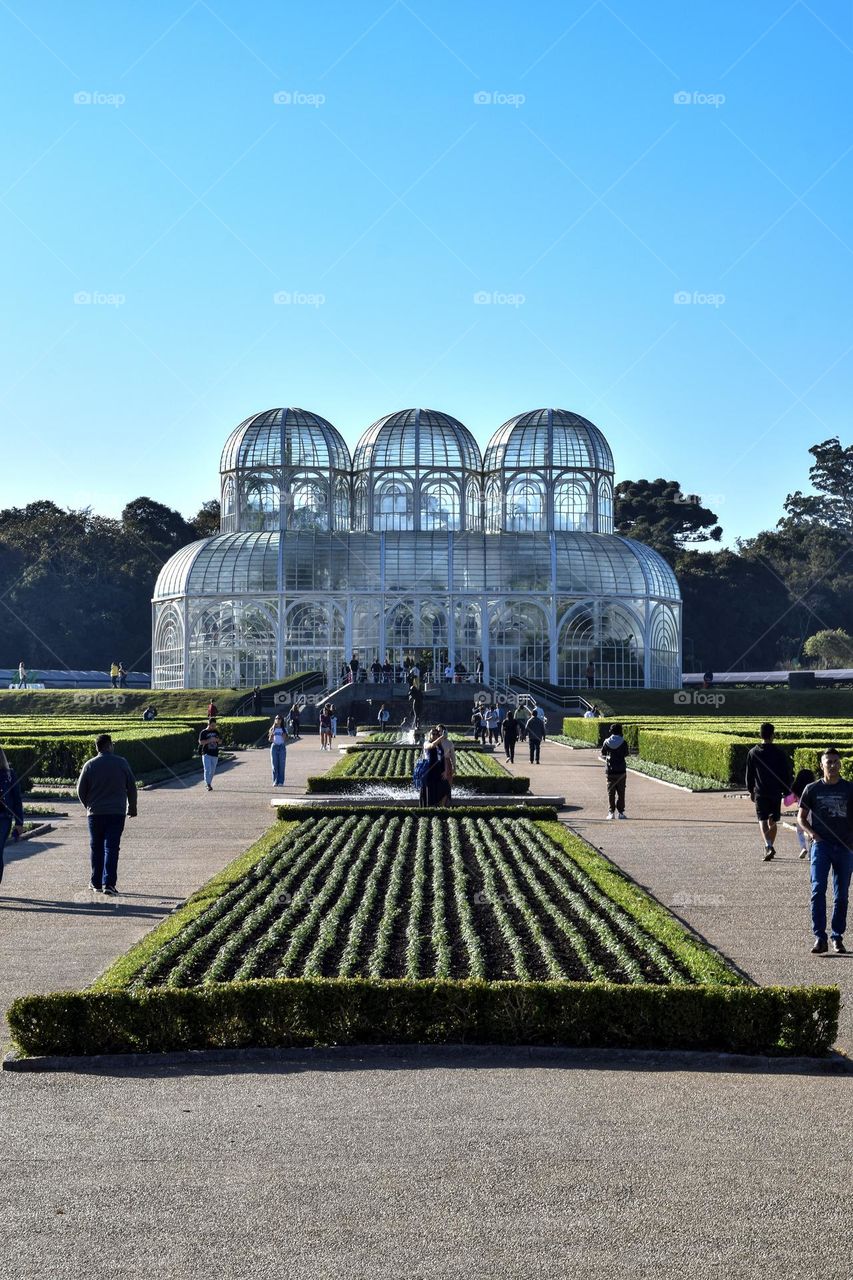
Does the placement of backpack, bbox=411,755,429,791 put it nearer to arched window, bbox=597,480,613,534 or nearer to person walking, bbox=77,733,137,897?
person walking, bbox=77,733,137,897

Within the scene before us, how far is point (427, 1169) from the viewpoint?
21.5 feet

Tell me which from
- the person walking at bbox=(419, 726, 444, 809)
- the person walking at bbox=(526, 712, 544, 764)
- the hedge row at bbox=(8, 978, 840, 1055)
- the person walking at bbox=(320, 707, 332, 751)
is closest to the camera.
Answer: the hedge row at bbox=(8, 978, 840, 1055)

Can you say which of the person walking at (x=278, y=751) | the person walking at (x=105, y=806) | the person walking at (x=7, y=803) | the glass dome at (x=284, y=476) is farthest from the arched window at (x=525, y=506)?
the person walking at (x=7, y=803)

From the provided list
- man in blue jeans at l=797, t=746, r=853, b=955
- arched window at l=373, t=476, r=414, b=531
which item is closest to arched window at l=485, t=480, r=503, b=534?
arched window at l=373, t=476, r=414, b=531

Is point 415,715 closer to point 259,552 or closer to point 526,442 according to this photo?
point 259,552

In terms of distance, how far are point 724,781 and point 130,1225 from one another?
76.2 ft

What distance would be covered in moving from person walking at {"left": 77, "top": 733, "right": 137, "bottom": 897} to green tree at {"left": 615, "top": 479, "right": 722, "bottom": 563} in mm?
93947

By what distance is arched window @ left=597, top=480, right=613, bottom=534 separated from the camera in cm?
7538

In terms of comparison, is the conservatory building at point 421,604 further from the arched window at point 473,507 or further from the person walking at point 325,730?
the person walking at point 325,730

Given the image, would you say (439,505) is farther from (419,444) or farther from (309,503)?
(309,503)

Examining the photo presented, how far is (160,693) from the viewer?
200ft

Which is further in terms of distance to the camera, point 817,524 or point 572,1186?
point 817,524

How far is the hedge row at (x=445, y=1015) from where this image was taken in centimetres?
877

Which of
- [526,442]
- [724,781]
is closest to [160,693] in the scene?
[526,442]
